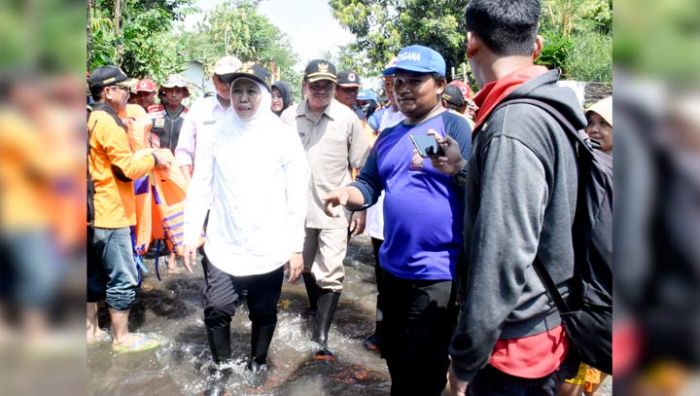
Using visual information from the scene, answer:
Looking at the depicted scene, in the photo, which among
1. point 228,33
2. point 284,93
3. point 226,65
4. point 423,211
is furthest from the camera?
point 228,33

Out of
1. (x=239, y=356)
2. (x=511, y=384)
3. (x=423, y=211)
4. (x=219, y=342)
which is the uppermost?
(x=423, y=211)

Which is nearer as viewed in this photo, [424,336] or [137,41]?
[424,336]

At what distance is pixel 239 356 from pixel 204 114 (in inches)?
77.5

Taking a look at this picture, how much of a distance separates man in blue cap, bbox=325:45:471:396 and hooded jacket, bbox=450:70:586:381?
0.95 meters

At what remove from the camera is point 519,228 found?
1.43 metres

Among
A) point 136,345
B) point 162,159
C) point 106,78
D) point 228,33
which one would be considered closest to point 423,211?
point 162,159

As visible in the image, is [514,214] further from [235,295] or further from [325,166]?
[325,166]

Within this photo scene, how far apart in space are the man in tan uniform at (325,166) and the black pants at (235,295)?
26.5 inches

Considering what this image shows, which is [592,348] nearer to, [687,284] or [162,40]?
[687,284]

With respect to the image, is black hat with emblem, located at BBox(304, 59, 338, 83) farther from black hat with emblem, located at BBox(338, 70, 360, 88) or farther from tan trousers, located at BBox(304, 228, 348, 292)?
black hat with emblem, located at BBox(338, 70, 360, 88)

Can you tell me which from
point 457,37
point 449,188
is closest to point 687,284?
point 449,188

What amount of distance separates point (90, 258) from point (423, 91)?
8.09ft

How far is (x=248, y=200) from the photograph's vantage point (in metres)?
3.40

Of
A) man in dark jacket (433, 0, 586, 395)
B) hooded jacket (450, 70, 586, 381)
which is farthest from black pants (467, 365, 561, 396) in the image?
hooded jacket (450, 70, 586, 381)
